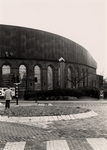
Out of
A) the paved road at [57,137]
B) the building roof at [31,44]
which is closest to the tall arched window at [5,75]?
the building roof at [31,44]

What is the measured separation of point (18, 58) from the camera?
45688 millimetres

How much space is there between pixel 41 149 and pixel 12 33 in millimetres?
40333

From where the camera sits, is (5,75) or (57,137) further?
(5,75)

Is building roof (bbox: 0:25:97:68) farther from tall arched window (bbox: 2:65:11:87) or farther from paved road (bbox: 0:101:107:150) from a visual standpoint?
paved road (bbox: 0:101:107:150)

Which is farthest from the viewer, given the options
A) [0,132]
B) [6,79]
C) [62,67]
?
[6,79]

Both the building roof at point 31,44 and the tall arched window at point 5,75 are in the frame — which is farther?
the building roof at point 31,44

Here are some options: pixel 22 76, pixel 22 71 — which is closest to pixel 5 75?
pixel 22 76

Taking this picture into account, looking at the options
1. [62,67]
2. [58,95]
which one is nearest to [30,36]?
[62,67]

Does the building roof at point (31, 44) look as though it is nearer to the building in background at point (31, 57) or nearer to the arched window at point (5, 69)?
the building in background at point (31, 57)

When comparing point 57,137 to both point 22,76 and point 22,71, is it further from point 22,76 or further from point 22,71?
point 22,71

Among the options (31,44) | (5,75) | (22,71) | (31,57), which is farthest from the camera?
(31,44)

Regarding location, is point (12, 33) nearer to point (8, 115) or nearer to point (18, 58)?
point (18, 58)

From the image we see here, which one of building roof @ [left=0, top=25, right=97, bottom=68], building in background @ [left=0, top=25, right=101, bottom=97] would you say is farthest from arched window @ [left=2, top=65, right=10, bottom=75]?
building roof @ [left=0, top=25, right=97, bottom=68]

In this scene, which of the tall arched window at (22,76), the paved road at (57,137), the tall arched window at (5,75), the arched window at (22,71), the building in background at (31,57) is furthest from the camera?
the arched window at (22,71)
